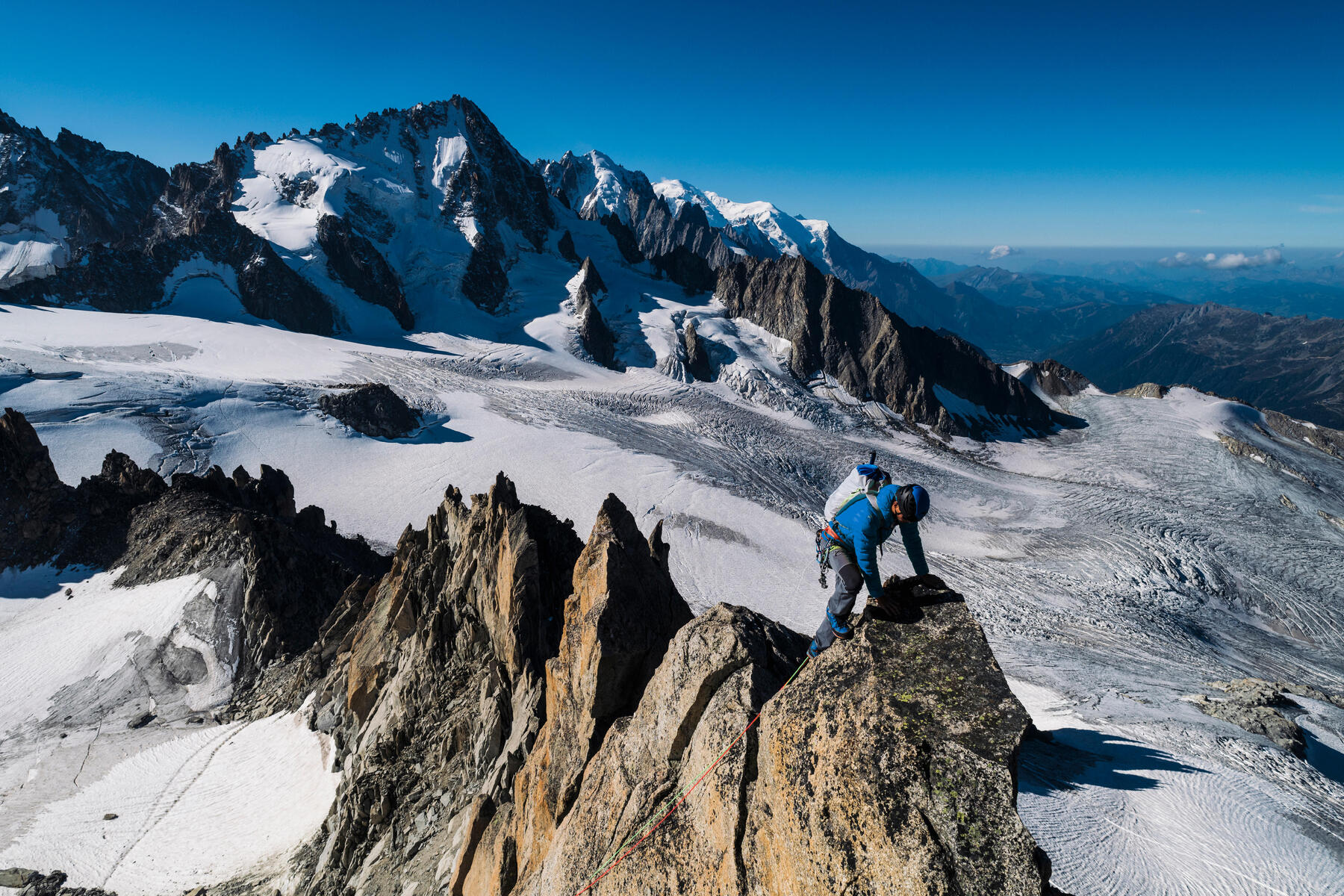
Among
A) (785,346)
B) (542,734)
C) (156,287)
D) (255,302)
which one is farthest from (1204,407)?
(156,287)

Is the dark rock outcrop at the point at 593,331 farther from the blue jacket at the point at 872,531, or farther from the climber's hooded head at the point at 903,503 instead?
the climber's hooded head at the point at 903,503

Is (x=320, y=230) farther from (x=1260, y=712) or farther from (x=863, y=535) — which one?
(x=1260, y=712)

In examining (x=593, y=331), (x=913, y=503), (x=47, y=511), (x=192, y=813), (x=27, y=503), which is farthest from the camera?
(x=593, y=331)

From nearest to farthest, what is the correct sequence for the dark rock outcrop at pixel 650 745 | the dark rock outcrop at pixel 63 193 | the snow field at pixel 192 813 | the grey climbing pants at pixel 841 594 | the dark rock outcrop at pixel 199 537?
the dark rock outcrop at pixel 650 745 < the grey climbing pants at pixel 841 594 < the snow field at pixel 192 813 < the dark rock outcrop at pixel 199 537 < the dark rock outcrop at pixel 63 193

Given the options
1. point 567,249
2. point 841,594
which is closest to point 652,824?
point 841,594

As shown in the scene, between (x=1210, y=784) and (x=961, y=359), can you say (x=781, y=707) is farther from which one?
(x=961, y=359)

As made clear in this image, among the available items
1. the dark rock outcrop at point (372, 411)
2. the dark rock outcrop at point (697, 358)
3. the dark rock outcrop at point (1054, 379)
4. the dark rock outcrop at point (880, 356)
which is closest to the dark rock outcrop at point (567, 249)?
the dark rock outcrop at point (880, 356)
